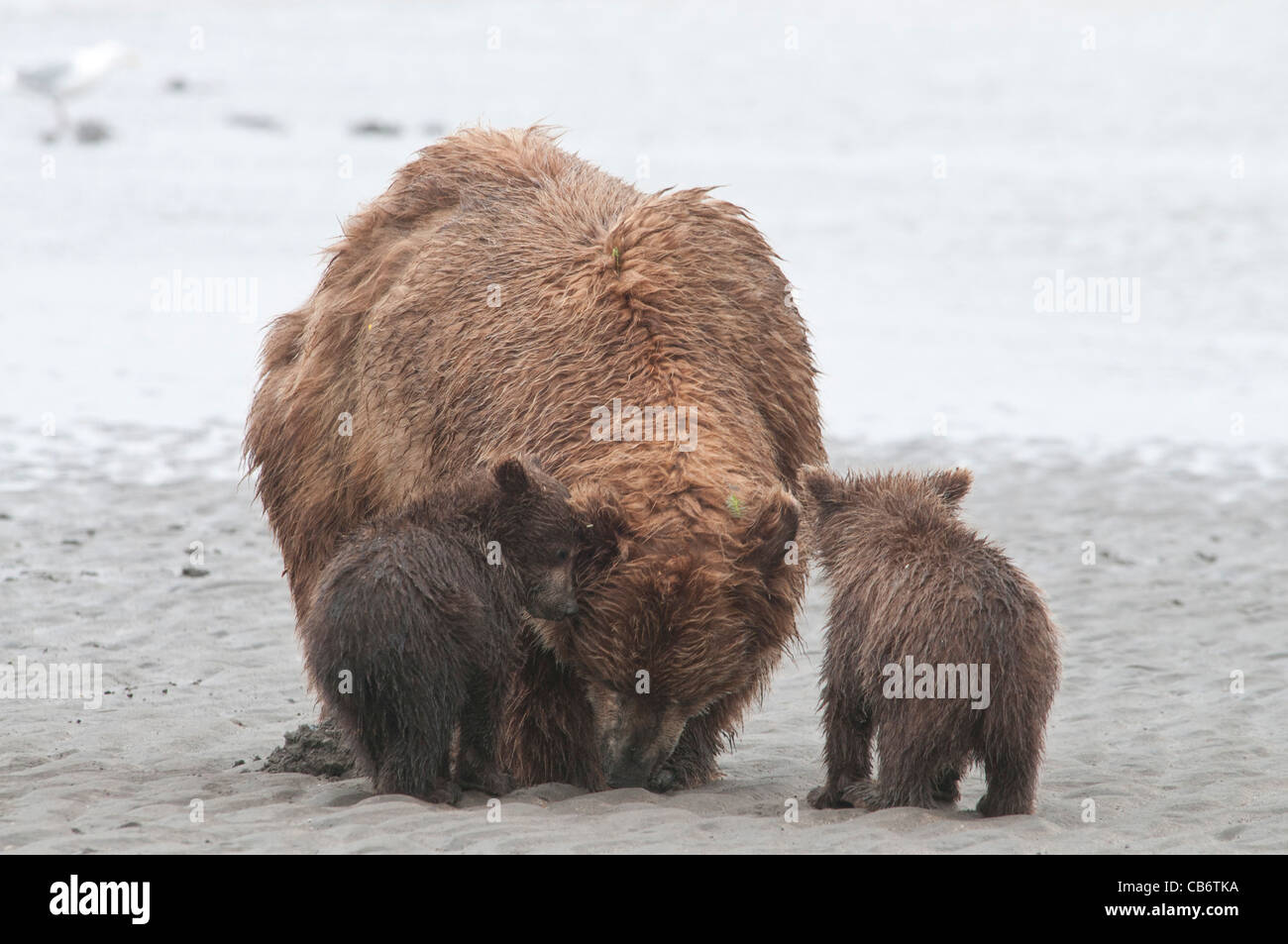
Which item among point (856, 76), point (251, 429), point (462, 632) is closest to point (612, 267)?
point (462, 632)

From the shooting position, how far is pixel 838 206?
2802 cm

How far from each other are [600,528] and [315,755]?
7.03 ft

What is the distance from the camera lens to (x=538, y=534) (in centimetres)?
632

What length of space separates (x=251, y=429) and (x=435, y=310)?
59.0 inches

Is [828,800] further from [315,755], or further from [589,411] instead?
[315,755]

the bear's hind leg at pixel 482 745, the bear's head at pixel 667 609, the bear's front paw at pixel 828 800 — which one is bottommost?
the bear's front paw at pixel 828 800

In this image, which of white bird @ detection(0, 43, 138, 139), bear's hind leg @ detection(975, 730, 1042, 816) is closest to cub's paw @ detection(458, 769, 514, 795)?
bear's hind leg @ detection(975, 730, 1042, 816)

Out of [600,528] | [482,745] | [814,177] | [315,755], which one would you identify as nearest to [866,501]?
[600,528]

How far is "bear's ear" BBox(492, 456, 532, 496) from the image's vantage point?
20.8 ft

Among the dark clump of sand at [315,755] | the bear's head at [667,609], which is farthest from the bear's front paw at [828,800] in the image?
the dark clump of sand at [315,755]

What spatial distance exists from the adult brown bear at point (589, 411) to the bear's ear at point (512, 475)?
0.81 feet

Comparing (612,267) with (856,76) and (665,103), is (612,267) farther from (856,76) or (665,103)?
(856,76)

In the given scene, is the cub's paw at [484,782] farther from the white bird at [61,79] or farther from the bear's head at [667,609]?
the white bird at [61,79]

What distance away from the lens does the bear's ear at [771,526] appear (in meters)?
6.34
